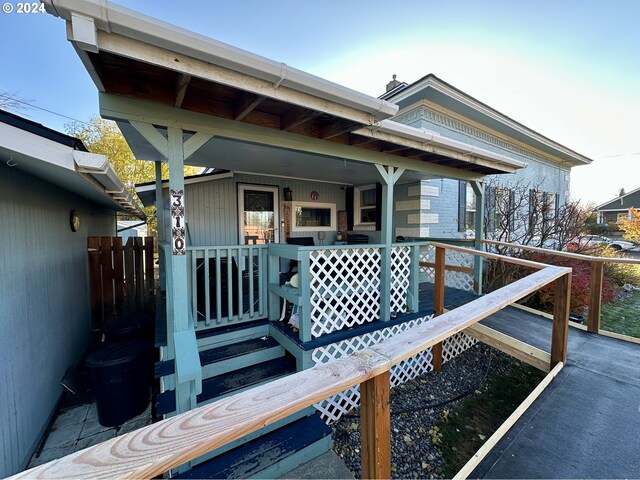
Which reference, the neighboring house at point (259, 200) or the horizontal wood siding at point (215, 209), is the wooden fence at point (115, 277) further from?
the horizontal wood siding at point (215, 209)

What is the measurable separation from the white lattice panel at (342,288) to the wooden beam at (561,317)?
75.6 inches

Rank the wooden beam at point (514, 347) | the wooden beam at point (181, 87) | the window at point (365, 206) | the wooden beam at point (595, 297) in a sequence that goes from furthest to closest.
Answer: the window at point (365, 206)
the wooden beam at point (595, 297)
the wooden beam at point (514, 347)
the wooden beam at point (181, 87)

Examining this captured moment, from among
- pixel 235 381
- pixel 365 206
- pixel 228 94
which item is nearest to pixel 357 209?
pixel 365 206

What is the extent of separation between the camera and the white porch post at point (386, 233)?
3.71m

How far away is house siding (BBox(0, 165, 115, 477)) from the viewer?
2.37 m

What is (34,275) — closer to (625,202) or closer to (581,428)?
(581,428)

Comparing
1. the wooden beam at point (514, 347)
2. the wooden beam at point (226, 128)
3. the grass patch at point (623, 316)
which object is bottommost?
the grass patch at point (623, 316)

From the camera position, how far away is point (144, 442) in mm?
688

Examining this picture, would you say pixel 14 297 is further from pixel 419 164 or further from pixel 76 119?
pixel 76 119

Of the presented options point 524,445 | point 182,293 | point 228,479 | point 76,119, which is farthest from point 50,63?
point 524,445

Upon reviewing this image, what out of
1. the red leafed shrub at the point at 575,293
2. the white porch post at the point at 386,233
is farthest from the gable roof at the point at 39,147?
the red leafed shrub at the point at 575,293

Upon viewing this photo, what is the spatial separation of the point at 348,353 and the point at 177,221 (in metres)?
2.63

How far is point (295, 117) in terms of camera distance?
104 inches

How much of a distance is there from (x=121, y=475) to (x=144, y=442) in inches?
3.0
